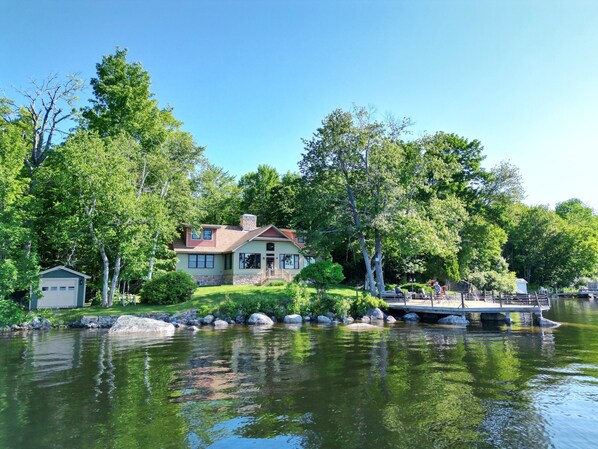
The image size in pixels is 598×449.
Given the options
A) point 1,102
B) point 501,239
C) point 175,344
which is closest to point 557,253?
point 501,239

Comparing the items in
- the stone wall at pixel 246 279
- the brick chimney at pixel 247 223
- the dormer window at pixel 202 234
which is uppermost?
the brick chimney at pixel 247 223

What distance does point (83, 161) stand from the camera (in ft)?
80.6

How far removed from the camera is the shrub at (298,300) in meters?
24.8

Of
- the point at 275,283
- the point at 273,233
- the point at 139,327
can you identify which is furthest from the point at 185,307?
the point at 273,233

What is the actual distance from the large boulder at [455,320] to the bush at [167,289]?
16.3 metres

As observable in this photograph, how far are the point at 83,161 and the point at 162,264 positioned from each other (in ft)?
37.0

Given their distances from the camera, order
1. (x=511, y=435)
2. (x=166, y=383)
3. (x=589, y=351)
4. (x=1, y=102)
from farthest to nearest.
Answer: (x=1, y=102) < (x=589, y=351) < (x=166, y=383) < (x=511, y=435)

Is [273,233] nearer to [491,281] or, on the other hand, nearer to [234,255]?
[234,255]

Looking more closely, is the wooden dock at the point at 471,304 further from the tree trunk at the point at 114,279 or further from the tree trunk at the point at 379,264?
the tree trunk at the point at 114,279

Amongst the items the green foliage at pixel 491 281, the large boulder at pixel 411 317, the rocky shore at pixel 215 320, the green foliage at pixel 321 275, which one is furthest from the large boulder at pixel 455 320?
the green foliage at pixel 491 281

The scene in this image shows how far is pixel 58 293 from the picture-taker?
25109mm

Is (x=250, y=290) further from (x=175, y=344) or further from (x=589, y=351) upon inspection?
(x=589, y=351)

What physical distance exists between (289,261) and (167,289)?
15.4 m

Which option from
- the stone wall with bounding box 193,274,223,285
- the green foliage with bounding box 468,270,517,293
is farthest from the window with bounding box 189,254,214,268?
the green foliage with bounding box 468,270,517,293
